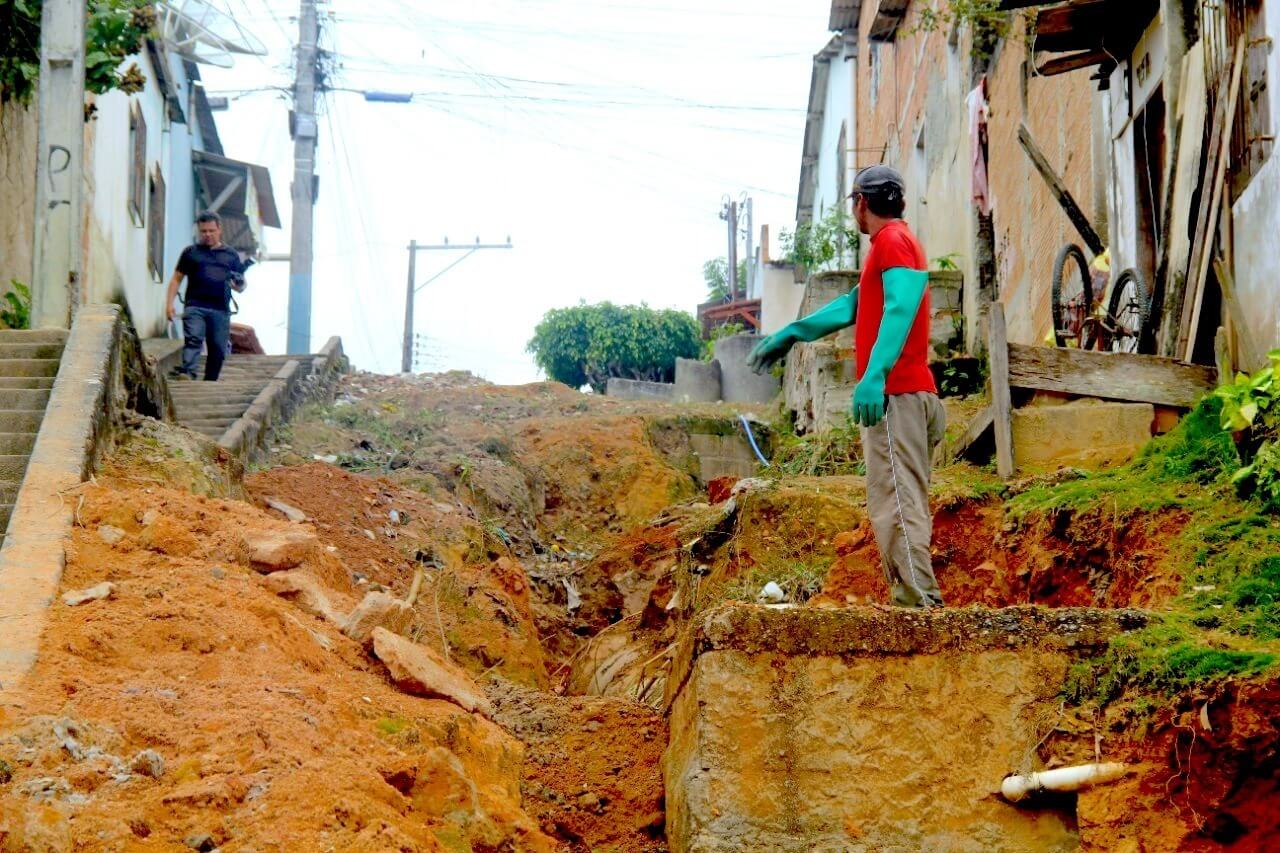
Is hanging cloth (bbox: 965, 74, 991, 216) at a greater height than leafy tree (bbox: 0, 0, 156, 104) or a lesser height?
lesser

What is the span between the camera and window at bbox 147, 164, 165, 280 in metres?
20.9

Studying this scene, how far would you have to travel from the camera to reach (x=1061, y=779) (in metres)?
5.46

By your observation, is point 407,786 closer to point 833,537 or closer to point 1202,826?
point 1202,826

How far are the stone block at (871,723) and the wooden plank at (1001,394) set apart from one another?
3.46 meters

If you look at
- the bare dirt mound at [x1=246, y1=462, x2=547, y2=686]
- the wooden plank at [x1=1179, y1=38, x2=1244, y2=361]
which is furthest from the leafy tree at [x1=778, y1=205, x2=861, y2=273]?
the wooden plank at [x1=1179, y1=38, x2=1244, y2=361]

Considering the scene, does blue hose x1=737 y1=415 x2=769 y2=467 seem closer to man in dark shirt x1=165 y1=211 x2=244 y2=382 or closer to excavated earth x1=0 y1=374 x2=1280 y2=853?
excavated earth x1=0 y1=374 x2=1280 y2=853

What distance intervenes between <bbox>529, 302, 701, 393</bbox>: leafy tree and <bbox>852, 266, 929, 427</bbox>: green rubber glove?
22.9m

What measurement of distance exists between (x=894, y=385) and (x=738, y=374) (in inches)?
775

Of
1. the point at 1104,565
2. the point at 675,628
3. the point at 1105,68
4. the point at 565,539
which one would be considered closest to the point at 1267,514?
the point at 1104,565

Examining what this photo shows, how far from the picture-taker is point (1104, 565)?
7387mm

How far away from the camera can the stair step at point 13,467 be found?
8.17m

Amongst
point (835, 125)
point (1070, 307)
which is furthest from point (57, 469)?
point (835, 125)

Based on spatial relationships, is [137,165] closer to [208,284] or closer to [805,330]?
[208,284]

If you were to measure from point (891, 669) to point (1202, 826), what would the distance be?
1.21m
